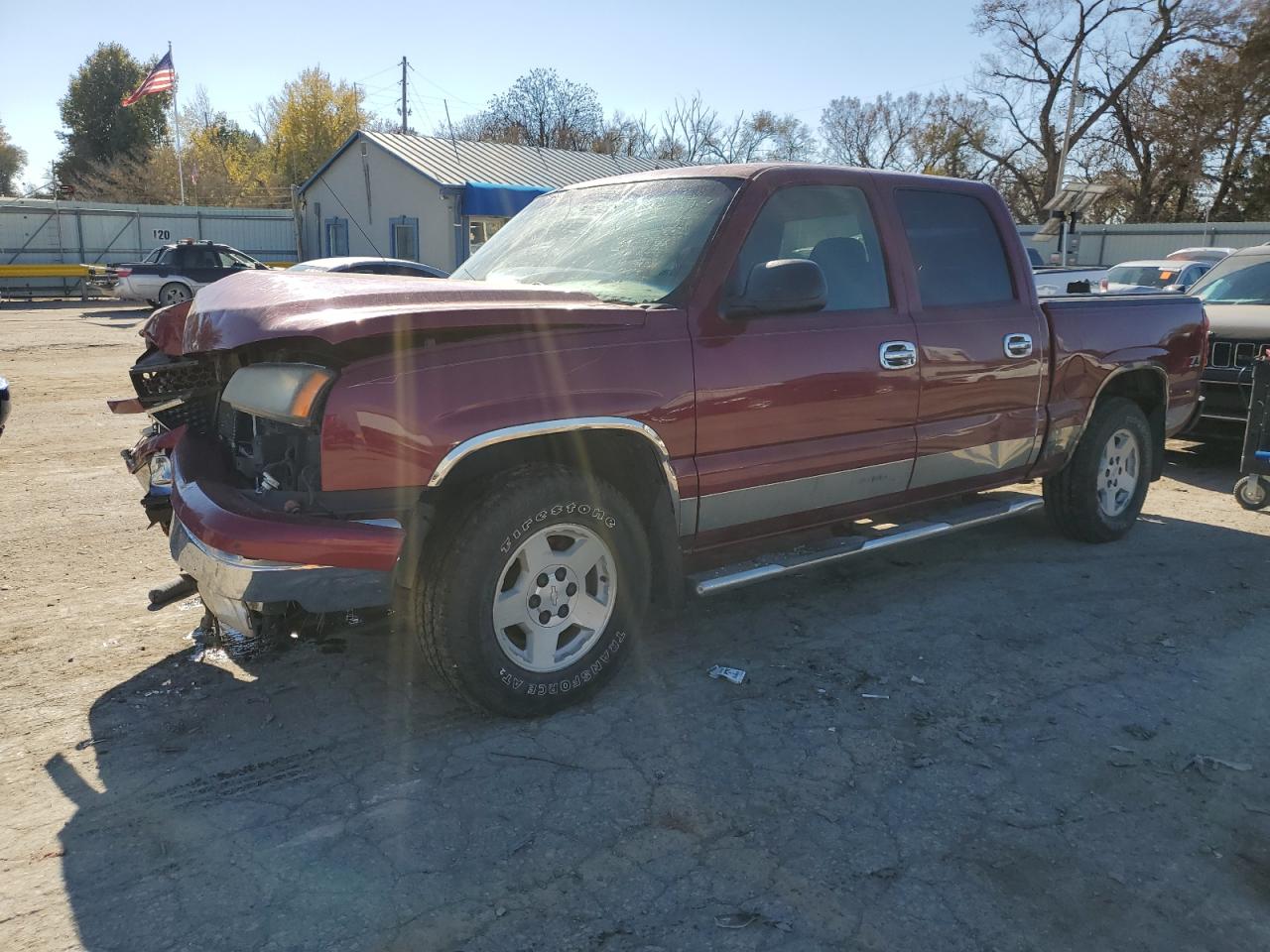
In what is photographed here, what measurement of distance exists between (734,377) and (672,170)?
1.22 m

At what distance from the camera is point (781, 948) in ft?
7.72

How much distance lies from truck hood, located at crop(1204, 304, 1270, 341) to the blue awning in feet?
62.0

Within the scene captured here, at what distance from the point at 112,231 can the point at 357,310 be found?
113 ft

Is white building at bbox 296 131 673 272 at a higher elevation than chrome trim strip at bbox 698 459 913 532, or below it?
higher

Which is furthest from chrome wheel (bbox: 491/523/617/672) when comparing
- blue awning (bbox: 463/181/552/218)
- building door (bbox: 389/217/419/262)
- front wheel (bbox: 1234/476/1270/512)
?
building door (bbox: 389/217/419/262)

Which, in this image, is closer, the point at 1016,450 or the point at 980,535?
the point at 1016,450

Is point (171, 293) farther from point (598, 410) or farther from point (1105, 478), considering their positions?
point (598, 410)

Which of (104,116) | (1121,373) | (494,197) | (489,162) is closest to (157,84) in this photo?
(489,162)

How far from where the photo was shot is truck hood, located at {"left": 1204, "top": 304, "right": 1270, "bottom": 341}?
7.86 m

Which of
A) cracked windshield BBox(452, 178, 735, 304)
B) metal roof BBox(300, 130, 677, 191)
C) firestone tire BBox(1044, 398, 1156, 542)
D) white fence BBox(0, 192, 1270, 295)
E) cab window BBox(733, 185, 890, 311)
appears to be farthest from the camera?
white fence BBox(0, 192, 1270, 295)

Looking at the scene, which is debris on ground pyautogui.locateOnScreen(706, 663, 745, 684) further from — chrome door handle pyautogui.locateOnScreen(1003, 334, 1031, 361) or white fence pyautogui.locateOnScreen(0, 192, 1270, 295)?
white fence pyautogui.locateOnScreen(0, 192, 1270, 295)

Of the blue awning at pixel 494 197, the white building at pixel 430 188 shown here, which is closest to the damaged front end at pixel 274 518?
the white building at pixel 430 188

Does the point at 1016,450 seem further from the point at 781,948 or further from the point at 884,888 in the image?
the point at 781,948

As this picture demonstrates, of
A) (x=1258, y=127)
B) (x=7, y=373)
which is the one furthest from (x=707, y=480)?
(x=1258, y=127)
